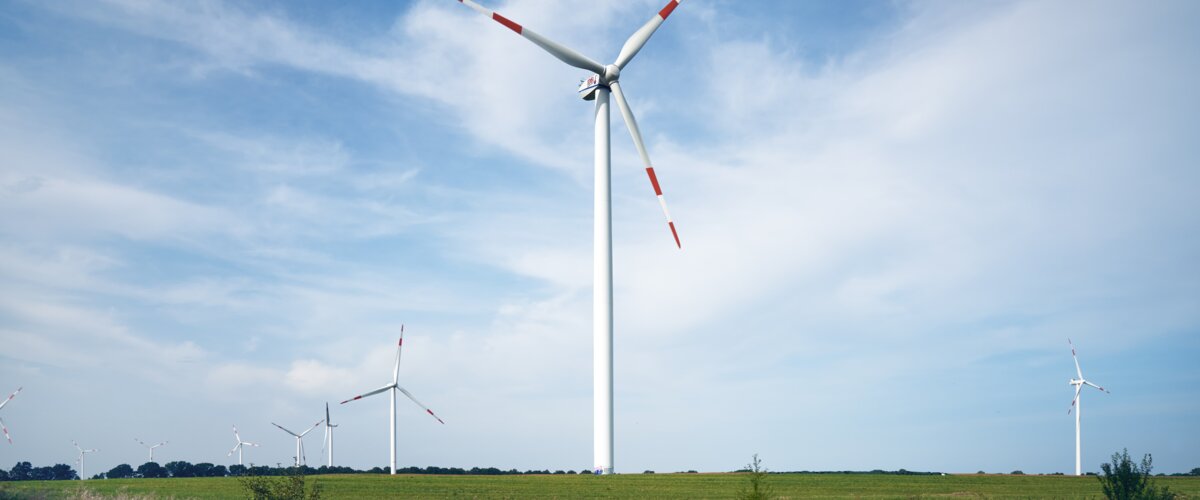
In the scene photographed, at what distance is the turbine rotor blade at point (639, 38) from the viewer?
91938 millimetres

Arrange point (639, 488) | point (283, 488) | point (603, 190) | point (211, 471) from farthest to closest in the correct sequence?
point (211, 471) → point (603, 190) → point (639, 488) → point (283, 488)

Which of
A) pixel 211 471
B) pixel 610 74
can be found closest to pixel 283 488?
pixel 610 74

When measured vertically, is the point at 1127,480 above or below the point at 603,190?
below

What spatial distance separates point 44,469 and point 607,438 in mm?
131687

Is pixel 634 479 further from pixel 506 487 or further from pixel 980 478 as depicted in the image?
pixel 980 478

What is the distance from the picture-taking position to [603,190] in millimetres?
84625

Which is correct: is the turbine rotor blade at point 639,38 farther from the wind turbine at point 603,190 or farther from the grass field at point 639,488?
the grass field at point 639,488

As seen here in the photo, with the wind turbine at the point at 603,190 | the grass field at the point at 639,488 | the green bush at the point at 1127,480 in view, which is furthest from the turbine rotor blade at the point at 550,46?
the green bush at the point at 1127,480

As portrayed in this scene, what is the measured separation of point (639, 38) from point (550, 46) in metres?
10.1

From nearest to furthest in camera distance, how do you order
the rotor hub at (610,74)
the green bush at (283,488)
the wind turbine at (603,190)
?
1. the green bush at (283,488)
2. the wind turbine at (603,190)
3. the rotor hub at (610,74)

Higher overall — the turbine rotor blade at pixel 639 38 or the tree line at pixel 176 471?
the turbine rotor blade at pixel 639 38

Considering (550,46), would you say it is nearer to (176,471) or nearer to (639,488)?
(639,488)

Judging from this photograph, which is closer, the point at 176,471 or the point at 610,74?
the point at 610,74

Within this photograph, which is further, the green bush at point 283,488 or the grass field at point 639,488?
the grass field at point 639,488
